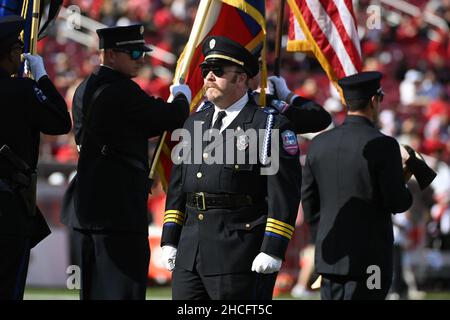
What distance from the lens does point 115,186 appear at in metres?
7.53

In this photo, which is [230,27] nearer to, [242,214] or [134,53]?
[134,53]

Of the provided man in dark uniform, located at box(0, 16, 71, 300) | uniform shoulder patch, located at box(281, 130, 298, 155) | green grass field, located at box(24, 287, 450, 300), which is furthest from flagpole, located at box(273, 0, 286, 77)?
green grass field, located at box(24, 287, 450, 300)

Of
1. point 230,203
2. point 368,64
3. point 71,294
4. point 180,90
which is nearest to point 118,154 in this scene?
point 180,90

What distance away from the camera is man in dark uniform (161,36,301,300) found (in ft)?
22.6

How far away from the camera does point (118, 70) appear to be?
7.78 meters

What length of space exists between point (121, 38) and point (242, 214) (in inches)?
61.4

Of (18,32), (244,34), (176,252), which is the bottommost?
(176,252)

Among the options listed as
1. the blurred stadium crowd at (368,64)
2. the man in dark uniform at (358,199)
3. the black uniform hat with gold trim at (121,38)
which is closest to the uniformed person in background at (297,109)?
the man in dark uniform at (358,199)

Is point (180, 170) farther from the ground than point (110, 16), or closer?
closer
